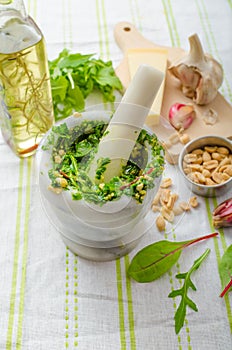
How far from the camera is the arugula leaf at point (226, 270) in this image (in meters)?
1.00

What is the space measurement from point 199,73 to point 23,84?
425 millimetres

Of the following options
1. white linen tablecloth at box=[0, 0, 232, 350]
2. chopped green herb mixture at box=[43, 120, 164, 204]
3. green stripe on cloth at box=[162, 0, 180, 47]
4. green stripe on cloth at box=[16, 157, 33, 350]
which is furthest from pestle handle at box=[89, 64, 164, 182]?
green stripe on cloth at box=[162, 0, 180, 47]

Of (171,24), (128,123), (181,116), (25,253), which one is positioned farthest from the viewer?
(171,24)

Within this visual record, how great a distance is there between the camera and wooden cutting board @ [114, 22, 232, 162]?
125 centimetres

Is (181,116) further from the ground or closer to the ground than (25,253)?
further from the ground

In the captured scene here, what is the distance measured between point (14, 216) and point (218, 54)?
2.36ft

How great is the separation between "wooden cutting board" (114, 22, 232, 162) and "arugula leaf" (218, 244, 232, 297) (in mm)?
282

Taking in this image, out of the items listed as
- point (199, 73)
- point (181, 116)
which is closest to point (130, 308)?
point (181, 116)

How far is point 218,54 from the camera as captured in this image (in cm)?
147

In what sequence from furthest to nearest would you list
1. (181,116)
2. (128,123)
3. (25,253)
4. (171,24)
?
(171,24), (181,116), (25,253), (128,123)

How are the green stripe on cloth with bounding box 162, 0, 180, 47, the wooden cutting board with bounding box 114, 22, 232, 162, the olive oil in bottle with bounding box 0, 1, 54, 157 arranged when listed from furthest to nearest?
1. the green stripe on cloth with bounding box 162, 0, 180, 47
2. the wooden cutting board with bounding box 114, 22, 232, 162
3. the olive oil in bottle with bounding box 0, 1, 54, 157

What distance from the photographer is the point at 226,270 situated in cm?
101

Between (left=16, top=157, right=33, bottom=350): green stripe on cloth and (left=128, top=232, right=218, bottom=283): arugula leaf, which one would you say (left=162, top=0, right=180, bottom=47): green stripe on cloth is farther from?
(left=128, top=232, right=218, bottom=283): arugula leaf

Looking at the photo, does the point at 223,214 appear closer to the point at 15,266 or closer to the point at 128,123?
the point at 128,123
